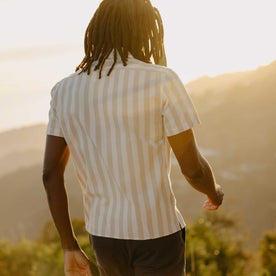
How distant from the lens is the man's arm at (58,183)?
142cm

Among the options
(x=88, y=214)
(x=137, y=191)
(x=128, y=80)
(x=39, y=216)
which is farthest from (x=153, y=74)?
(x=39, y=216)

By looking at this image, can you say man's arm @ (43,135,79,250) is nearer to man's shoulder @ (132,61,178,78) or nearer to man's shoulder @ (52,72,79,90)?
man's shoulder @ (52,72,79,90)

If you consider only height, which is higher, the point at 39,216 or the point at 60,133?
the point at 60,133

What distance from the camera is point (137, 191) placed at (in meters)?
1.28

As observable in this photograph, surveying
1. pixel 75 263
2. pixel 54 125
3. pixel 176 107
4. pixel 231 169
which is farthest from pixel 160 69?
pixel 231 169

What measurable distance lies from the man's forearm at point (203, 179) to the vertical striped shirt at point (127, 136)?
0.10 metres

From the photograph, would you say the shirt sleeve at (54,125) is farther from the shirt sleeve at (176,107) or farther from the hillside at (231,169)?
the hillside at (231,169)

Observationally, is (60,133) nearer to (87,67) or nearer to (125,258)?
(87,67)

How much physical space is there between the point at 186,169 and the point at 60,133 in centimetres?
49

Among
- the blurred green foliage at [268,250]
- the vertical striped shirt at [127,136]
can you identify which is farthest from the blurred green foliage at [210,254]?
the vertical striped shirt at [127,136]

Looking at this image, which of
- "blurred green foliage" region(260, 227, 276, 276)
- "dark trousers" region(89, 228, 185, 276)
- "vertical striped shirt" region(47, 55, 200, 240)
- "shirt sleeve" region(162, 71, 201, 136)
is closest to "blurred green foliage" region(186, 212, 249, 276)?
"blurred green foliage" region(260, 227, 276, 276)

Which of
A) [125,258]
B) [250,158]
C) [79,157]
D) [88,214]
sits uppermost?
[79,157]

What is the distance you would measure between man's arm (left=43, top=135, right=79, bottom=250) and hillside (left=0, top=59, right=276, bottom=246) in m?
52.7

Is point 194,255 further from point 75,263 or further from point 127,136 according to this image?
point 127,136
